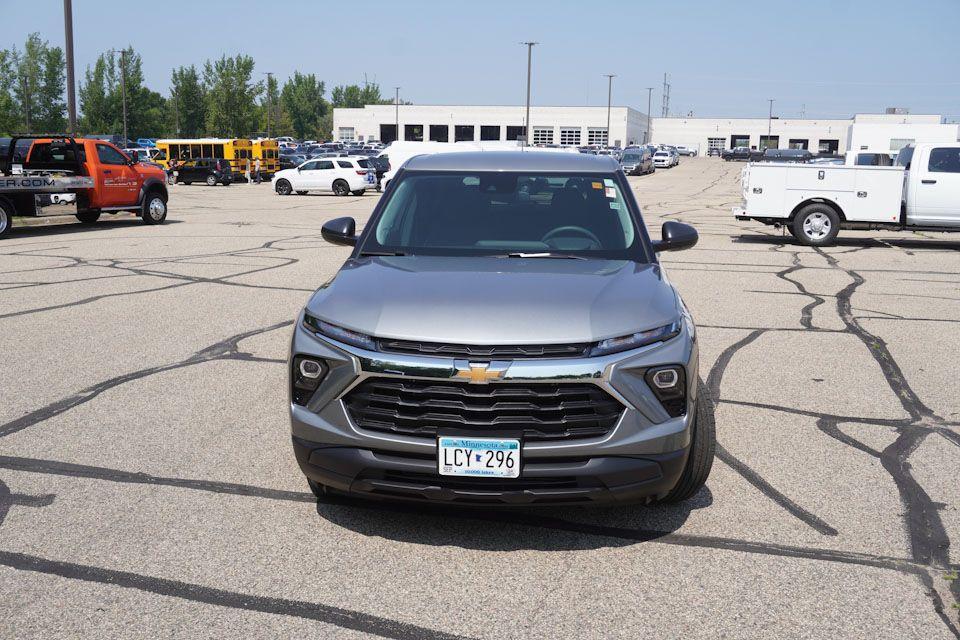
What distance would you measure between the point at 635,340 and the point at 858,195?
1464 cm

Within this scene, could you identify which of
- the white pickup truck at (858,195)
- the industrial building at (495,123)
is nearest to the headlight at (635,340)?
the white pickup truck at (858,195)

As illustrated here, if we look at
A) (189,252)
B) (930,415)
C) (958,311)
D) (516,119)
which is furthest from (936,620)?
(516,119)

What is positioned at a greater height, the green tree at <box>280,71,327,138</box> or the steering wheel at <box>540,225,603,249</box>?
the green tree at <box>280,71,327,138</box>

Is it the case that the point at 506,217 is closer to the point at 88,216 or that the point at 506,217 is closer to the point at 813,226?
the point at 813,226

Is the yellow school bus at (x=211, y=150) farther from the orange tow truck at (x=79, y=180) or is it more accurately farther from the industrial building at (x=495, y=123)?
the industrial building at (x=495, y=123)

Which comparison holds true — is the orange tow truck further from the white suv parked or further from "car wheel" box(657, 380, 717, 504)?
"car wheel" box(657, 380, 717, 504)

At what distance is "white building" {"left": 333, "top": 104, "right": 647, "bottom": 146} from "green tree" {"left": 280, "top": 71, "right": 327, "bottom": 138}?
60.1 ft

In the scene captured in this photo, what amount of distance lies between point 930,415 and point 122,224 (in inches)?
769

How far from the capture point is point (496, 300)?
12.6 feet

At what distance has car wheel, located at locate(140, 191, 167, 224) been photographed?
68.9ft

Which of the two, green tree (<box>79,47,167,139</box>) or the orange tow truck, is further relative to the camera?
green tree (<box>79,47,167,139</box>)

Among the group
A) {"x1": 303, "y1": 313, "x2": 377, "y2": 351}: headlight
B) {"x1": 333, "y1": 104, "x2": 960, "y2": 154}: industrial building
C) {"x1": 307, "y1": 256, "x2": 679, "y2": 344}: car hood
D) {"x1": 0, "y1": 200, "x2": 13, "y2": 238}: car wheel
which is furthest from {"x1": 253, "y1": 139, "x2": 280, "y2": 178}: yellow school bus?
{"x1": 333, "y1": 104, "x2": 960, "y2": 154}: industrial building

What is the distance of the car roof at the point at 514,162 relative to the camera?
5328 mm

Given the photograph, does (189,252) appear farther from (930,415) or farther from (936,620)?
(936,620)
